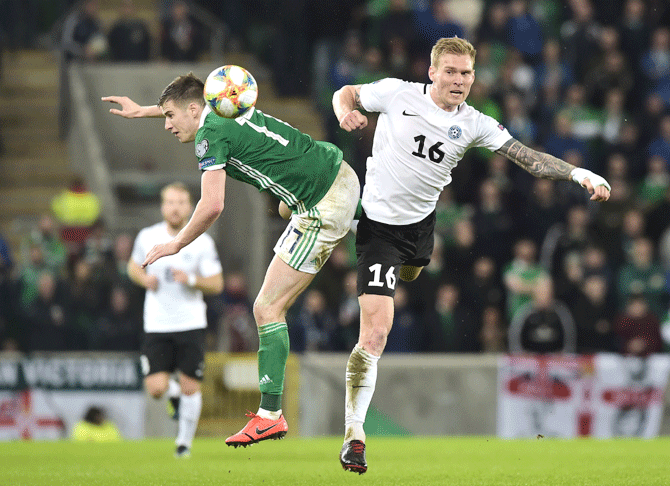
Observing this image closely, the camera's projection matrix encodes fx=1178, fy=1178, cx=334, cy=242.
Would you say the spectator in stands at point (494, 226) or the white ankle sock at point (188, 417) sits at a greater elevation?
the spectator in stands at point (494, 226)

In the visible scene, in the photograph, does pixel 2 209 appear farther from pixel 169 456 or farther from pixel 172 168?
pixel 169 456

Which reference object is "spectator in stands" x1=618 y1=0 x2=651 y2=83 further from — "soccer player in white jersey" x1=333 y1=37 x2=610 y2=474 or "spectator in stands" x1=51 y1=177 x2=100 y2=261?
"soccer player in white jersey" x1=333 y1=37 x2=610 y2=474

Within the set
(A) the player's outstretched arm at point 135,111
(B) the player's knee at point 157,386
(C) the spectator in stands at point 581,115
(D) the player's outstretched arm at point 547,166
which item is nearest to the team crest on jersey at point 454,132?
(D) the player's outstretched arm at point 547,166

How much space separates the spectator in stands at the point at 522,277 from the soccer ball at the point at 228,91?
8.03m

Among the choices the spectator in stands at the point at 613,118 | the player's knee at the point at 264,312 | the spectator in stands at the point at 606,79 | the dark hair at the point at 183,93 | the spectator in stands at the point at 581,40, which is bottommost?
the player's knee at the point at 264,312

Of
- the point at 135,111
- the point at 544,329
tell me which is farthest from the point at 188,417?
the point at 544,329

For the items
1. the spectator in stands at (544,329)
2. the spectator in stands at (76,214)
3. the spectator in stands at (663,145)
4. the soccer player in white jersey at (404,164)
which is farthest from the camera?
the spectator in stands at (663,145)

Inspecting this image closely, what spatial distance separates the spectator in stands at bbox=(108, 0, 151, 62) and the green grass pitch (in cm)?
881

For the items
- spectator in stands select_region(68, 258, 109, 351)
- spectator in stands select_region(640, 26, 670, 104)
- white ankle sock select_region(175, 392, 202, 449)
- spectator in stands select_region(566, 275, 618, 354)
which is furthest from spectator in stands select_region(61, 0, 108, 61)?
white ankle sock select_region(175, 392, 202, 449)

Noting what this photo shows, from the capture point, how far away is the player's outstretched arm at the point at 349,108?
7.34 m

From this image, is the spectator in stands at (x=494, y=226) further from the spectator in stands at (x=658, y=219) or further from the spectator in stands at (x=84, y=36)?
the spectator in stands at (x=84, y=36)

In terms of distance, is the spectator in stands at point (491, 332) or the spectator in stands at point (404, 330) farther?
the spectator in stands at point (491, 332)

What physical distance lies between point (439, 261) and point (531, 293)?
1245mm

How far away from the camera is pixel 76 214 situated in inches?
659
